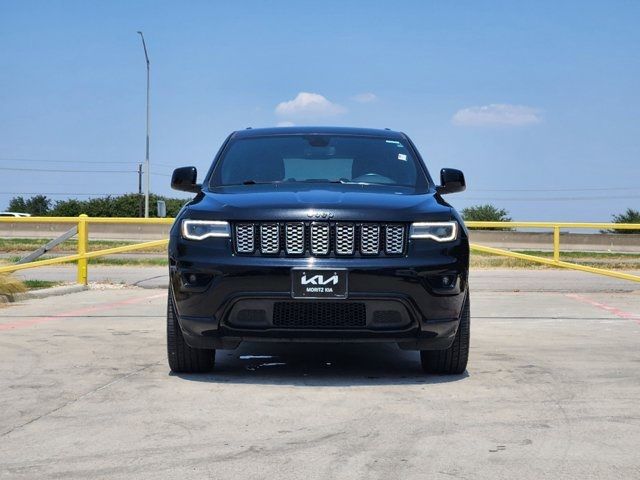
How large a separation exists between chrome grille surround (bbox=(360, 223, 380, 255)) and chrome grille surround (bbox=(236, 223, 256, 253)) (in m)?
0.67

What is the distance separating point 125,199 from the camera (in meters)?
54.1

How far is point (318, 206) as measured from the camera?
18.8 feet

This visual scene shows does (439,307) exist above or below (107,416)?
above

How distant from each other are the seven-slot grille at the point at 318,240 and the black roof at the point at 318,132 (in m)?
1.91

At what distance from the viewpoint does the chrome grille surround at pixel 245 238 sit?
18.7 ft

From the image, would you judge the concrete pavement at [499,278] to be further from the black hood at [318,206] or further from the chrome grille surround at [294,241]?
the chrome grille surround at [294,241]

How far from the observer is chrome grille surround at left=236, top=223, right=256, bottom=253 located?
224 inches

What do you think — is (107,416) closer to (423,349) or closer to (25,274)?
(423,349)

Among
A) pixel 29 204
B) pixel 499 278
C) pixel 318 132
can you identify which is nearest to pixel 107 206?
pixel 29 204

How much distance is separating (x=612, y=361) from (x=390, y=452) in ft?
11.2

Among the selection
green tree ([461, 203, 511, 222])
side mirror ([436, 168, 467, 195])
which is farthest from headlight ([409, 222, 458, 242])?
green tree ([461, 203, 511, 222])

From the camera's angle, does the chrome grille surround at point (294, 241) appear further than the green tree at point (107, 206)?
No

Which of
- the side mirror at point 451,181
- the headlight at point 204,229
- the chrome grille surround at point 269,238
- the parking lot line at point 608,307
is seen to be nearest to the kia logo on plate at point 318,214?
the chrome grille surround at point 269,238

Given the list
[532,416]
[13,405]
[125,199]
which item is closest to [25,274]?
[13,405]
